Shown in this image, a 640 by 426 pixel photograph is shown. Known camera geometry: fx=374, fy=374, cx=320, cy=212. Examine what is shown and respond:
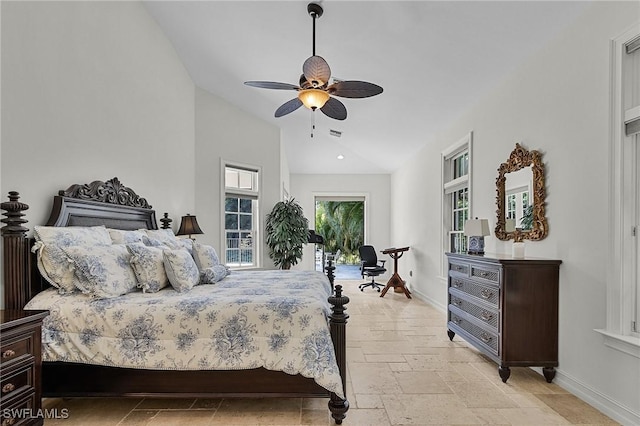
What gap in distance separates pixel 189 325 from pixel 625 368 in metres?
2.69

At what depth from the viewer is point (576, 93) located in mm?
2787

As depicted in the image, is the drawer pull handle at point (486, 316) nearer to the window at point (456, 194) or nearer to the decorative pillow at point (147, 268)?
the window at point (456, 194)

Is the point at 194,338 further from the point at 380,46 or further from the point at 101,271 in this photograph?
the point at 380,46

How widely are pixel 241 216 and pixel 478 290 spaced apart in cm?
412

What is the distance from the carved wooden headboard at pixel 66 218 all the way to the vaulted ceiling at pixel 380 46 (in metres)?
2.11

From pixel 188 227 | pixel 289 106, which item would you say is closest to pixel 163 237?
pixel 188 227

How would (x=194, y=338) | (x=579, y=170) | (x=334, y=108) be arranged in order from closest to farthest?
(x=194, y=338)
(x=579, y=170)
(x=334, y=108)

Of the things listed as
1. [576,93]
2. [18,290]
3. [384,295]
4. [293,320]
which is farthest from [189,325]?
[384,295]

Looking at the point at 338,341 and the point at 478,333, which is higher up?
the point at 338,341

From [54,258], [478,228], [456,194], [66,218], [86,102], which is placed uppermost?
[86,102]

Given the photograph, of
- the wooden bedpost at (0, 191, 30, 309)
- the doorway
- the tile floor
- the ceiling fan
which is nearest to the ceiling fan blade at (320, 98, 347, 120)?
the ceiling fan

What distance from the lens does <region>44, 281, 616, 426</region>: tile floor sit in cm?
237

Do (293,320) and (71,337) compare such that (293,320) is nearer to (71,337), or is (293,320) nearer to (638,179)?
(71,337)

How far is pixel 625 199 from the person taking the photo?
2379mm
